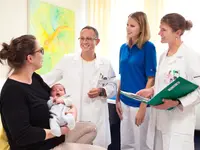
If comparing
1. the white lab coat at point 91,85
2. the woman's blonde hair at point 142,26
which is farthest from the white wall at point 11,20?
the woman's blonde hair at point 142,26

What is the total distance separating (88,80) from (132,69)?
42 cm

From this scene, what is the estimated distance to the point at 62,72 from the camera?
218 cm

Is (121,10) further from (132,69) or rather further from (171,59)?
(171,59)

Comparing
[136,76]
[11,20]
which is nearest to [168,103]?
[136,76]

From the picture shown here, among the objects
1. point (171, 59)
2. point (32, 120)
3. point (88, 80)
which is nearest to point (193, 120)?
point (171, 59)

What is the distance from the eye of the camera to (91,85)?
2.11 m

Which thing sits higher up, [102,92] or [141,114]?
[102,92]

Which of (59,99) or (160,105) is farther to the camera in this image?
(160,105)

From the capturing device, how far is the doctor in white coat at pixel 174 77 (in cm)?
174

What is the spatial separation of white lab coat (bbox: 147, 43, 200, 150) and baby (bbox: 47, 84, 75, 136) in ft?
2.51

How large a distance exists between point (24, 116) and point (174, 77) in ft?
3.52

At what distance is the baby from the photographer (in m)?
1.41

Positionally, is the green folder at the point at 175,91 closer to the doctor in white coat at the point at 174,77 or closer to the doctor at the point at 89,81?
the doctor in white coat at the point at 174,77

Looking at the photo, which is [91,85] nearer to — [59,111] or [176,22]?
[59,111]
